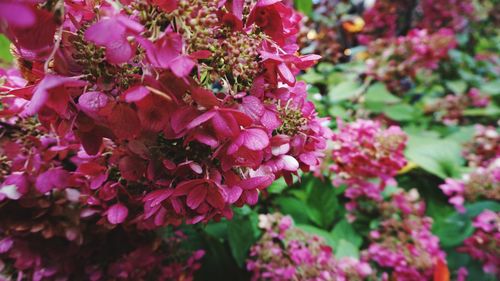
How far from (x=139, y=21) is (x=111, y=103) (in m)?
0.08

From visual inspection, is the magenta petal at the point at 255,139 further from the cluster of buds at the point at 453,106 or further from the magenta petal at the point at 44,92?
the cluster of buds at the point at 453,106

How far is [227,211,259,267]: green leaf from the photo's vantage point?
2.59 ft

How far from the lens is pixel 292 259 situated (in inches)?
29.7

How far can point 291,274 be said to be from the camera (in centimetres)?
72

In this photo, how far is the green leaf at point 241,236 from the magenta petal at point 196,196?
438mm

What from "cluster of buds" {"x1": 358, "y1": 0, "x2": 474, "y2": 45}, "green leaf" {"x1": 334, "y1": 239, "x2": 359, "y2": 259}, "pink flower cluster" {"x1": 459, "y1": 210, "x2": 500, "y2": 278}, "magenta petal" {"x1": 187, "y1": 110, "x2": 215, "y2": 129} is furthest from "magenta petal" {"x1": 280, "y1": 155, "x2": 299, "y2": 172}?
"cluster of buds" {"x1": 358, "y1": 0, "x2": 474, "y2": 45}

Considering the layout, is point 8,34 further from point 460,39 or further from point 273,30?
point 460,39

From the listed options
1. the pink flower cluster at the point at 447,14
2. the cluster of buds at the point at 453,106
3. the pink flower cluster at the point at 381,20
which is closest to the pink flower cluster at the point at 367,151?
the cluster of buds at the point at 453,106

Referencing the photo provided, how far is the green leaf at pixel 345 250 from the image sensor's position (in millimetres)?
875

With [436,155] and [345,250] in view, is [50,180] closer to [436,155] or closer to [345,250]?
[345,250]

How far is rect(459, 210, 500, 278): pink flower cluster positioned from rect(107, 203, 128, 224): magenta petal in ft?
2.84

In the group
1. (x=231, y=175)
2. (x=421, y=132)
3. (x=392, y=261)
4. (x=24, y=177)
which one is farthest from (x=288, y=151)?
(x=421, y=132)

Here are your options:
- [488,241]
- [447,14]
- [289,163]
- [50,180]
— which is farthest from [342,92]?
[447,14]

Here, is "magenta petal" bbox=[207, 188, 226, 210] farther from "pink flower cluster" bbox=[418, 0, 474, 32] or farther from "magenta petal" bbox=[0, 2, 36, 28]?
"pink flower cluster" bbox=[418, 0, 474, 32]
